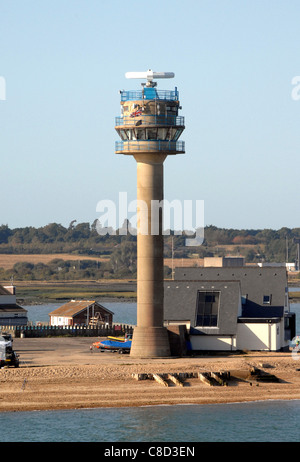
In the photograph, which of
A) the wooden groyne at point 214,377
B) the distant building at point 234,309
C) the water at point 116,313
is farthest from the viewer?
the water at point 116,313

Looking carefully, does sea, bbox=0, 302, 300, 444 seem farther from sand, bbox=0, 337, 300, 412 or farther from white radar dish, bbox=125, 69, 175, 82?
white radar dish, bbox=125, 69, 175, 82

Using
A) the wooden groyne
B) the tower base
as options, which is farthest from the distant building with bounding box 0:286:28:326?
the wooden groyne

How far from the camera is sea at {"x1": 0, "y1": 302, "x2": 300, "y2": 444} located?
56062mm

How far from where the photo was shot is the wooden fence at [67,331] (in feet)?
307

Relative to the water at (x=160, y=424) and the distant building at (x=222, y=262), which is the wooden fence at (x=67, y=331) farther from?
the water at (x=160, y=424)

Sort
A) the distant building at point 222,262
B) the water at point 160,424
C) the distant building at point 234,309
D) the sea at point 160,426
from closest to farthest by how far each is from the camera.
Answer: the sea at point 160,426, the water at point 160,424, the distant building at point 234,309, the distant building at point 222,262

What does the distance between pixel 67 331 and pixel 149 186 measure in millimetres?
25253

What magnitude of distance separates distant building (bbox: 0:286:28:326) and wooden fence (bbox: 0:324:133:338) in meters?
4.39

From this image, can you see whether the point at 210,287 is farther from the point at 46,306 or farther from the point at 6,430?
the point at 46,306

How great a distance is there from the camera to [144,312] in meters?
75.2

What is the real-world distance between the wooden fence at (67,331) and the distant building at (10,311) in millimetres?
4390

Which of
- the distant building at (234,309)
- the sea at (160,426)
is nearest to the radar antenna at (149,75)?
the distant building at (234,309)
